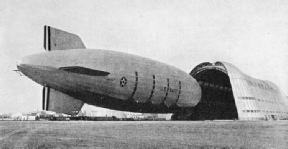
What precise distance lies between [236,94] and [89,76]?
33730 mm

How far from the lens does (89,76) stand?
28297 mm

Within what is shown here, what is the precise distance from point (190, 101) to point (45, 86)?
24325 millimetres

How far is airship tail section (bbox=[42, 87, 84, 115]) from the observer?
27.2 m

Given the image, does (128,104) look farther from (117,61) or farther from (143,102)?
(117,61)

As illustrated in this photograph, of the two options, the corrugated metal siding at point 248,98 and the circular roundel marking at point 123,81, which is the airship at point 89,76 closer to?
the circular roundel marking at point 123,81

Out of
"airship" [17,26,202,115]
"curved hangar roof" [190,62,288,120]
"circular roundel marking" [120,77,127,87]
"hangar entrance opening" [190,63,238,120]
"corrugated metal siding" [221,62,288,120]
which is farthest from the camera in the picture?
"hangar entrance opening" [190,63,238,120]

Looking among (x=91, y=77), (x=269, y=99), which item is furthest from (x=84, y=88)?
(x=269, y=99)

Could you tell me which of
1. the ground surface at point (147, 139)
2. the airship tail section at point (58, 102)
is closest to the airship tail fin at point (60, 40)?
the airship tail section at point (58, 102)

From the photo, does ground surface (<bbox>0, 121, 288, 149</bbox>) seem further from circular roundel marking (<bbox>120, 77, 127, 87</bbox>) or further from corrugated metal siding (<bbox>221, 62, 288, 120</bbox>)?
corrugated metal siding (<bbox>221, 62, 288, 120</bbox>)

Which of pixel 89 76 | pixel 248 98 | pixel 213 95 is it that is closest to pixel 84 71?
pixel 89 76

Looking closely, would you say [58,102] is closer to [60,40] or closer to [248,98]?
[60,40]

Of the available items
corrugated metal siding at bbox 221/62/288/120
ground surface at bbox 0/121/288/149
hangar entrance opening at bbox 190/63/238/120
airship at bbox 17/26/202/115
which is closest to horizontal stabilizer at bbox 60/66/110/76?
airship at bbox 17/26/202/115

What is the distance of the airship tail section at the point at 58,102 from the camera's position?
89.2ft

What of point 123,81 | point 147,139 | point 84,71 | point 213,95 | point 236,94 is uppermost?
point 84,71
